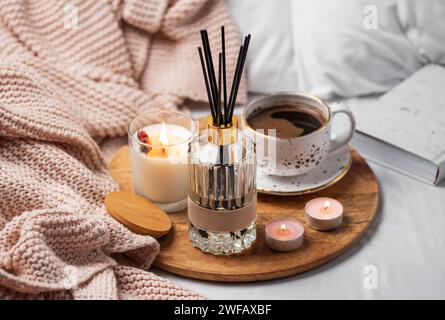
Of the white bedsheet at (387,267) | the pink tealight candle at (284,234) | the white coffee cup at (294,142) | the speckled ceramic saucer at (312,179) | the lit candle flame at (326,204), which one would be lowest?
the white bedsheet at (387,267)

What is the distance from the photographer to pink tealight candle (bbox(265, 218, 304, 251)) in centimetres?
101

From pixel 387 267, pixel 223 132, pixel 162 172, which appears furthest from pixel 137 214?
pixel 387 267

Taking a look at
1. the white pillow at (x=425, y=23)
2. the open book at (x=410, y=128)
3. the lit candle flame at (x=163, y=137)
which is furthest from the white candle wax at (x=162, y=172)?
the white pillow at (x=425, y=23)

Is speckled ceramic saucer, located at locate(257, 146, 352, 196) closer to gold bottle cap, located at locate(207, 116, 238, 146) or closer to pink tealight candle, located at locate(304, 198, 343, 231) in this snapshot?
pink tealight candle, located at locate(304, 198, 343, 231)

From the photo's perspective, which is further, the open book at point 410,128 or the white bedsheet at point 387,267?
the open book at point 410,128

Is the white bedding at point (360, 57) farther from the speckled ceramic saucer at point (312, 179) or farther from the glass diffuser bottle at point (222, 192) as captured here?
the glass diffuser bottle at point (222, 192)

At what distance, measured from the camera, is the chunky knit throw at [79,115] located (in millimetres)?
930

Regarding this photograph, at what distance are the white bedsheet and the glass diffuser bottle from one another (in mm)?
63

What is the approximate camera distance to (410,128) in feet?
3.99

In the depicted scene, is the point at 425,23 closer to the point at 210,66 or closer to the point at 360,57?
the point at 360,57

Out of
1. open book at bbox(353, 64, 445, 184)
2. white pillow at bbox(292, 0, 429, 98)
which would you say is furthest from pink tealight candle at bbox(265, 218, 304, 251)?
white pillow at bbox(292, 0, 429, 98)

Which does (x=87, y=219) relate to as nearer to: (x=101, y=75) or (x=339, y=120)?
(x=101, y=75)

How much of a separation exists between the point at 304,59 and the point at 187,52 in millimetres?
212
